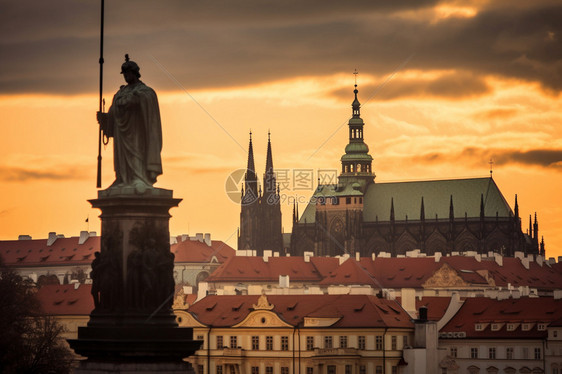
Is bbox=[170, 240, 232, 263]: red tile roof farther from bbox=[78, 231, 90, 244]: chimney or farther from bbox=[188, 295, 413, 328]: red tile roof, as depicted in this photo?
bbox=[188, 295, 413, 328]: red tile roof

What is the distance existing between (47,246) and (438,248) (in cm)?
4174

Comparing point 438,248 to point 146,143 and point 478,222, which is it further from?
point 146,143

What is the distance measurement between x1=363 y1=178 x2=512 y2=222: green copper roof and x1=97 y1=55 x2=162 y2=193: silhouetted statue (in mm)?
157838

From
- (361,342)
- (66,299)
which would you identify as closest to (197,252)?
(66,299)

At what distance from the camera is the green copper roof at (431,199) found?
179125mm

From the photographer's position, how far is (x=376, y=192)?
7505 inches

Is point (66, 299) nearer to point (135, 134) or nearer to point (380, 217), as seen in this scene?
point (135, 134)

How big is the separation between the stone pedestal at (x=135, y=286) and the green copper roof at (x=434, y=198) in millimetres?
158093

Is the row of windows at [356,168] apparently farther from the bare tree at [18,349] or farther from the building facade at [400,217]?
the bare tree at [18,349]

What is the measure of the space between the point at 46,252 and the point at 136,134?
155 metres

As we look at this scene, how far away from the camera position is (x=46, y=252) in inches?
6791

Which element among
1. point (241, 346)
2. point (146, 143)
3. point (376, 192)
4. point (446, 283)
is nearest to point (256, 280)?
point (446, 283)

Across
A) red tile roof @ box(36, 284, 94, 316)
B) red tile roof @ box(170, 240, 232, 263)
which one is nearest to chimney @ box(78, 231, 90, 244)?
red tile roof @ box(170, 240, 232, 263)

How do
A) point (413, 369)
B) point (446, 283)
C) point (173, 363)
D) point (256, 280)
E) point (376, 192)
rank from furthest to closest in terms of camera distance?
point (376, 192) → point (256, 280) → point (446, 283) → point (413, 369) → point (173, 363)
